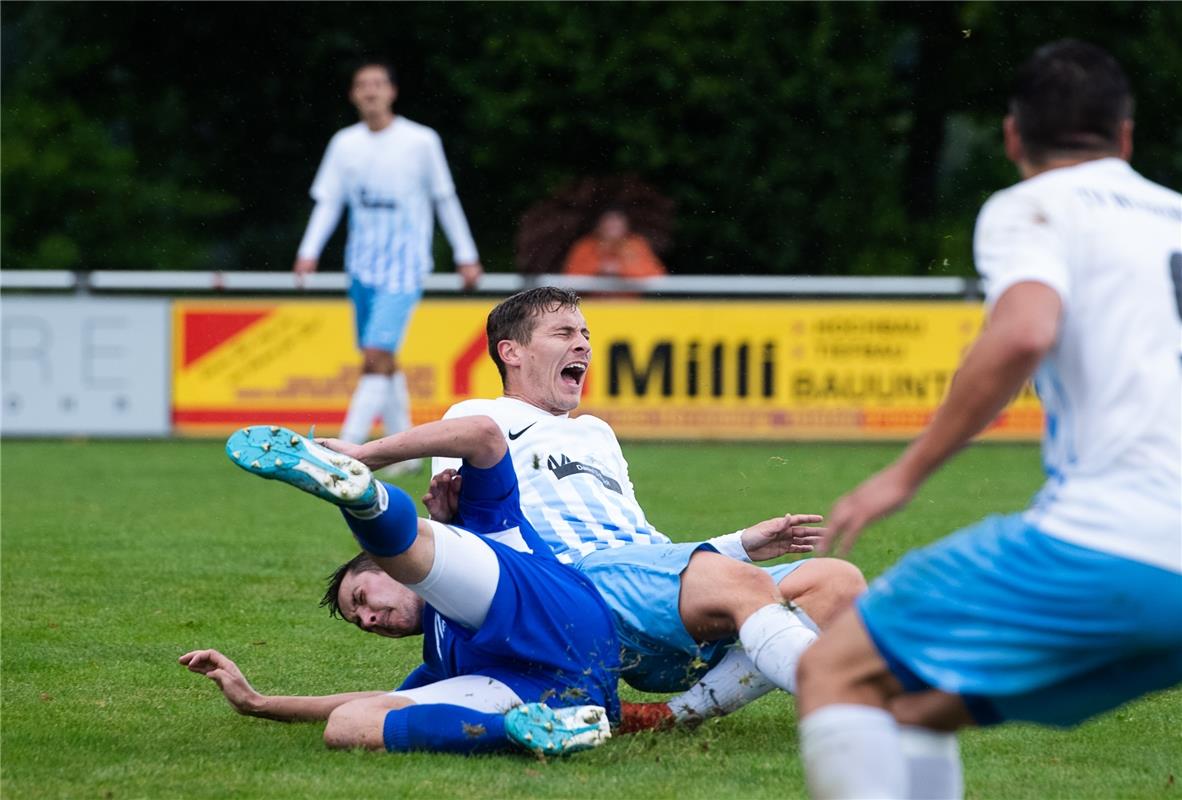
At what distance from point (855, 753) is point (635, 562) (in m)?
1.89

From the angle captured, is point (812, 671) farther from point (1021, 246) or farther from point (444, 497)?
point (444, 497)

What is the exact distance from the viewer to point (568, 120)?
21.0 m

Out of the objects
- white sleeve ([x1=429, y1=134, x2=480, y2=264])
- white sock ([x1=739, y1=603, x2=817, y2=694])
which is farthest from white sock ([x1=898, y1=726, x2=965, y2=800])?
white sleeve ([x1=429, y1=134, x2=480, y2=264])

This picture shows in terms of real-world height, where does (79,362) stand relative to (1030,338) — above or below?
below

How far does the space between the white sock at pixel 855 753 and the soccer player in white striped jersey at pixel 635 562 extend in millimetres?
1282

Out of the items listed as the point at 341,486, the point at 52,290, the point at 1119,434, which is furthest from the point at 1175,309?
the point at 52,290

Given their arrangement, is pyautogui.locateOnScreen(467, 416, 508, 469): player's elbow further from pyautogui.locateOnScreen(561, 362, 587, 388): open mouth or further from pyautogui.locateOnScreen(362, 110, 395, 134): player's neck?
pyautogui.locateOnScreen(362, 110, 395, 134): player's neck

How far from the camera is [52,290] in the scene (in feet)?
52.4

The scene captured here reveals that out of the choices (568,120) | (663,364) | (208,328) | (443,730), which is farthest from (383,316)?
(568,120)

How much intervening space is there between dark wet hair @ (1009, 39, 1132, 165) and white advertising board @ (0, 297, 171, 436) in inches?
479

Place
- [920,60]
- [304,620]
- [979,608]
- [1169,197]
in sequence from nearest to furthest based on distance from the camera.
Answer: [979,608]
[1169,197]
[304,620]
[920,60]

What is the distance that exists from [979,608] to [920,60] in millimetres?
19604

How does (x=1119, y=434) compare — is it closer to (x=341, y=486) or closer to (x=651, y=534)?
(x=341, y=486)

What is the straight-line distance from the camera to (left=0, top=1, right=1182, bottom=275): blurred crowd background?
20.3 m
